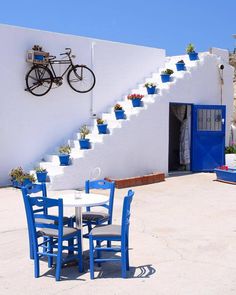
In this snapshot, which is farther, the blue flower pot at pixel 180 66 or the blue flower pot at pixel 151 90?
the blue flower pot at pixel 180 66

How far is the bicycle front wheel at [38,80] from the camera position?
1099 cm

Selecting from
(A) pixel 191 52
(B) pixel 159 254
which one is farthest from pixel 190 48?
(B) pixel 159 254

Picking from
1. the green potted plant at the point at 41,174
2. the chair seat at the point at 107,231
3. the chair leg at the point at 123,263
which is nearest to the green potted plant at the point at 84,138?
the green potted plant at the point at 41,174

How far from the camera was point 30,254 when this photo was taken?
5.36 meters

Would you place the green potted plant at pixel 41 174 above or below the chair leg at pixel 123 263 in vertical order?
above

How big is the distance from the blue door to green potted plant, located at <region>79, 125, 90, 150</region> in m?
3.53

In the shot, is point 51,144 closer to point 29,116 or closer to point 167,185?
point 29,116

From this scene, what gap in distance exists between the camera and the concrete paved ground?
175 inches

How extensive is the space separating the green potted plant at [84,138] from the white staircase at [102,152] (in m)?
0.12

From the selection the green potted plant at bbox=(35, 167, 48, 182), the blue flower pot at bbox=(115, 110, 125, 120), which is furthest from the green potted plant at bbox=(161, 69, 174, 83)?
the green potted plant at bbox=(35, 167, 48, 182)

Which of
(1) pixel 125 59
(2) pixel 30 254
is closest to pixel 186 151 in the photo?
(1) pixel 125 59

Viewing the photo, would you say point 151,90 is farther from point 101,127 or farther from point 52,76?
point 52,76

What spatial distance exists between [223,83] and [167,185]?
5.12 metres

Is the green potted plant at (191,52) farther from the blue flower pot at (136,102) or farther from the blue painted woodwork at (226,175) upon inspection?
the blue painted woodwork at (226,175)
